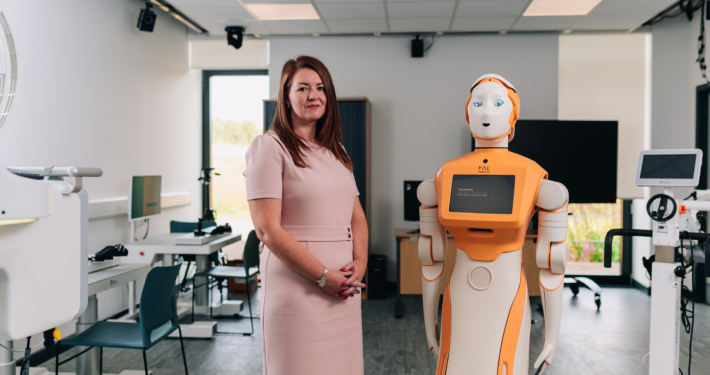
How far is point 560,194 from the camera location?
156 centimetres

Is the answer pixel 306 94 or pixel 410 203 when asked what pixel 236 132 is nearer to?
pixel 410 203

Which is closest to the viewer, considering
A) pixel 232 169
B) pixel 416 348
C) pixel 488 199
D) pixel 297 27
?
pixel 488 199

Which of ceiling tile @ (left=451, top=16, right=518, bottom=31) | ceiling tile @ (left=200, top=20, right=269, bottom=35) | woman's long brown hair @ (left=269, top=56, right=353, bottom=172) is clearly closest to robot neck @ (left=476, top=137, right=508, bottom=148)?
woman's long brown hair @ (left=269, top=56, right=353, bottom=172)

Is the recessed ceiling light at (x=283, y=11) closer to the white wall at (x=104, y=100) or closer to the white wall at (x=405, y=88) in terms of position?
the white wall at (x=405, y=88)

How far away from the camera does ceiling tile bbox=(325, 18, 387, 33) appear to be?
4.47 m

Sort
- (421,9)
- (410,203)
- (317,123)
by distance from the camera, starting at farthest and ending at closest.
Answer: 1. (410,203)
2. (421,9)
3. (317,123)

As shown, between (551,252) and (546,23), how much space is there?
143 inches

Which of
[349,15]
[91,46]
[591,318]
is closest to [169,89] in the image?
[91,46]

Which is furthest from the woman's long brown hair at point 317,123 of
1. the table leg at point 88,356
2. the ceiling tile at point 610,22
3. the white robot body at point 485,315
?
the ceiling tile at point 610,22

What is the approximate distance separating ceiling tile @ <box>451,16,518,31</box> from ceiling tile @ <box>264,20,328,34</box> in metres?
1.41

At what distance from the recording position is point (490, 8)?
4082 millimetres

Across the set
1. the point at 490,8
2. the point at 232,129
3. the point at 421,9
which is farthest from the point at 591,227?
the point at 232,129

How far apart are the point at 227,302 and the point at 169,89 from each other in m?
2.44

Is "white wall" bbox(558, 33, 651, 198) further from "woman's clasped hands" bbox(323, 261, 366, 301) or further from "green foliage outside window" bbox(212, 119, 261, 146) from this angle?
"woman's clasped hands" bbox(323, 261, 366, 301)
